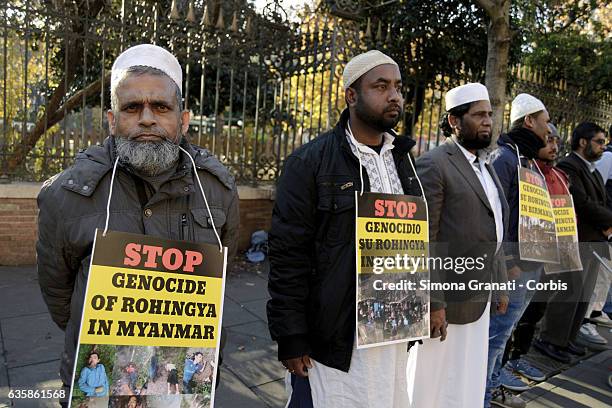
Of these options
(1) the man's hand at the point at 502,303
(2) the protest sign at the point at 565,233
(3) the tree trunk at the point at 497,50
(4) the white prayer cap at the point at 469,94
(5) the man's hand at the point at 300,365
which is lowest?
(5) the man's hand at the point at 300,365

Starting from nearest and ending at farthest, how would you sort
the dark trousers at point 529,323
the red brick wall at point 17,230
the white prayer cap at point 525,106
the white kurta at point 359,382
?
the white kurta at point 359,382
the white prayer cap at point 525,106
the dark trousers at point 529,323
the red brick wall at point 17,230

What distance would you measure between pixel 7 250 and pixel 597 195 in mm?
6634

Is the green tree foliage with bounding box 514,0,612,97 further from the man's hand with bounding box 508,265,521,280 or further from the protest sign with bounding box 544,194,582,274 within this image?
the man's hand with bounding box 508,265,521,280

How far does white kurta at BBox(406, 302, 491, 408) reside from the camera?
2838 mm

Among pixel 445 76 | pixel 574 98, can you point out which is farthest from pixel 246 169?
pixel 574 98

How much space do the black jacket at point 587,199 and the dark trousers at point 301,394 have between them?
11.0 feet

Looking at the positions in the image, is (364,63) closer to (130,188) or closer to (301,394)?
(130,188)

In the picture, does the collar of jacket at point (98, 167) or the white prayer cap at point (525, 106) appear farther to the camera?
the white prayer cap at point (525, 106)

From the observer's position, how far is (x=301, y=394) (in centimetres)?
231

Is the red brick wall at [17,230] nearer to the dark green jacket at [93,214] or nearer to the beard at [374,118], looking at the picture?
the dark green jacket at [93,214]

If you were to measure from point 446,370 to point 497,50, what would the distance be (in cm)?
498

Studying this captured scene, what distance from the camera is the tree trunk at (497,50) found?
6.21 m

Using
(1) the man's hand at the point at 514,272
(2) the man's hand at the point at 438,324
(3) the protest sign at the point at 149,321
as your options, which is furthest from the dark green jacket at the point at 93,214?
(1) the man's hand at the point at 514,272

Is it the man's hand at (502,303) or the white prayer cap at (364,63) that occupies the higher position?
the white prayer cap at (364,63)
